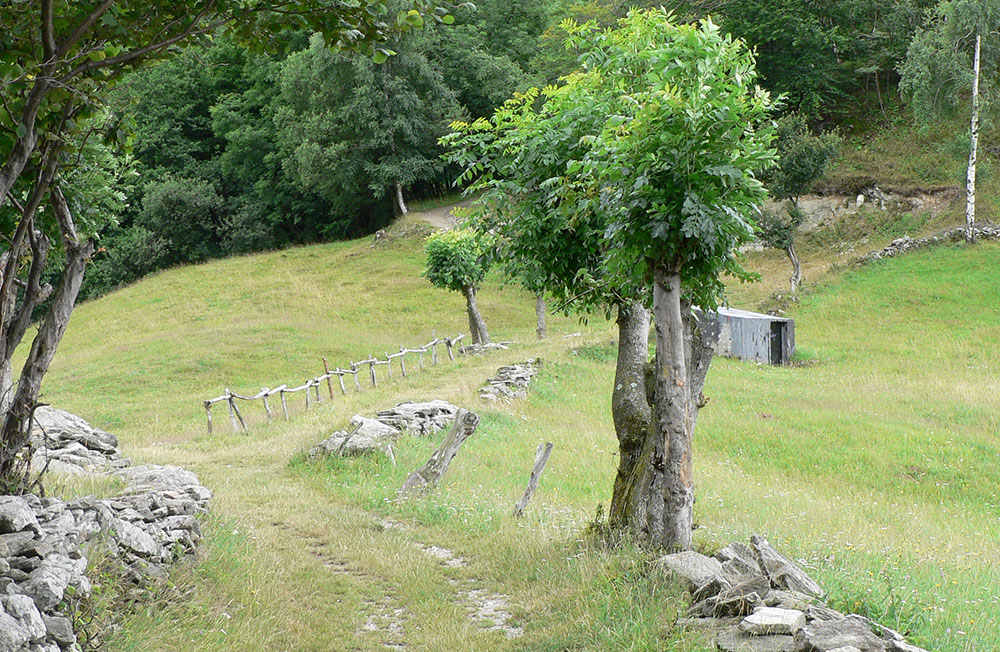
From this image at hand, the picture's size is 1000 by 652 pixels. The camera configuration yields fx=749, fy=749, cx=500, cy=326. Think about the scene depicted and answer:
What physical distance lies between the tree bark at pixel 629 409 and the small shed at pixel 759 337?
66.8 ft

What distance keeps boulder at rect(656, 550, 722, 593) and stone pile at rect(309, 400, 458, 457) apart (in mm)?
7722

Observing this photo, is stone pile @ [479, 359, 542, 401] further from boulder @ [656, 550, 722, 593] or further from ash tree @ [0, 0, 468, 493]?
ash tree @ [0, 0, 468, 493]

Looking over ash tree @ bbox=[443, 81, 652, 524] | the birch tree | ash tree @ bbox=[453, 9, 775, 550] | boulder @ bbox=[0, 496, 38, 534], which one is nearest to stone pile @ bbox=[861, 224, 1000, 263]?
the birch tree

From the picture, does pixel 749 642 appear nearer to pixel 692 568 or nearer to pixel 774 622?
pixel 774 622

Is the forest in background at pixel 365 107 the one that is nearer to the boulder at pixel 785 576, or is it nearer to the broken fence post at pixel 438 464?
the broken fence post at pixel 438 464

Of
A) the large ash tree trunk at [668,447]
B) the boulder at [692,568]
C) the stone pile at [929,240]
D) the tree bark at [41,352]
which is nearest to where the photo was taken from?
the boulder at [692,568]

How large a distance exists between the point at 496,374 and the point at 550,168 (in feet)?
48.3

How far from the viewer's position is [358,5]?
5137 millimetres

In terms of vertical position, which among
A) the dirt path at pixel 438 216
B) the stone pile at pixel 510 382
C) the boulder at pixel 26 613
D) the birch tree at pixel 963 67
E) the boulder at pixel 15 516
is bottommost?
the stone pile at pixel 510 382

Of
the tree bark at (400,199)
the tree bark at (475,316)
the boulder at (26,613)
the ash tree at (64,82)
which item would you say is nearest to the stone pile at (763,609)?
the boulder at (26,613)

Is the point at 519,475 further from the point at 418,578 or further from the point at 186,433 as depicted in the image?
the point at 186,433

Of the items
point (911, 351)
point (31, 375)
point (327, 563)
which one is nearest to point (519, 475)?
point (327, 563)

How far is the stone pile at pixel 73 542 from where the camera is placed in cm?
446

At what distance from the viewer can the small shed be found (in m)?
29.2
